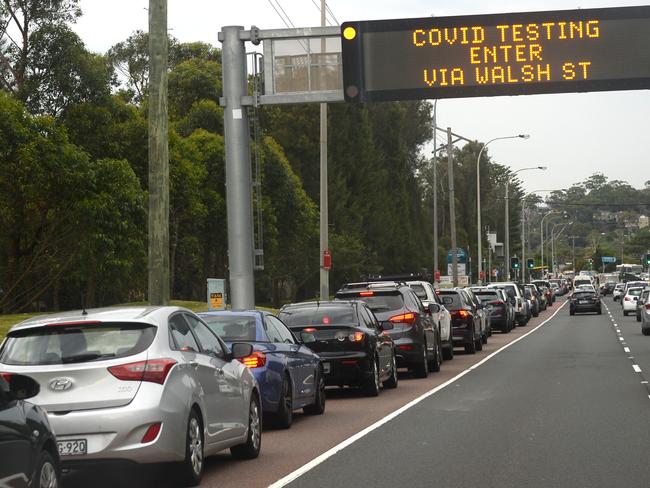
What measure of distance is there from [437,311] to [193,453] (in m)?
18.0

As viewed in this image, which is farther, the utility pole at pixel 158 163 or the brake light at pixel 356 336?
the brake light at pixel 356 336

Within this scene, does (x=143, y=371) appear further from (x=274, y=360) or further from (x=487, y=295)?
(x=487, y=295)

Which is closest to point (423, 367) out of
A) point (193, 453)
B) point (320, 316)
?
point (320, 316)

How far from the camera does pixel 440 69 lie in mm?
23234

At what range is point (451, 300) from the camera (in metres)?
31.9

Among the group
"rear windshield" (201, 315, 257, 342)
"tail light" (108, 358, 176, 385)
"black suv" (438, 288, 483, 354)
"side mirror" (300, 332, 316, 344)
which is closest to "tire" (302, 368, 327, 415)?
"rear windshield" (201, 315, 257, 342)

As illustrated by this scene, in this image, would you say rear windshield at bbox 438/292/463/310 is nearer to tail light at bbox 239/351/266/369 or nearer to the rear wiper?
tail light at bbox 239/351/266/369

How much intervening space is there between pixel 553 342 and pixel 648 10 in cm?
1727

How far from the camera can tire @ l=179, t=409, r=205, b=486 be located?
10.5 m

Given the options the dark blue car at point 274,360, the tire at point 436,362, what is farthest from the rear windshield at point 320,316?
the tire at point 436,362

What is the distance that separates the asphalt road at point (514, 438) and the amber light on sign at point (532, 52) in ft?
17.2

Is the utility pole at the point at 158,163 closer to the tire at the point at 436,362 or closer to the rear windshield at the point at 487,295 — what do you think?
the tire at the point at 436,362

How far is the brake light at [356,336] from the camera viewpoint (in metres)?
19.5

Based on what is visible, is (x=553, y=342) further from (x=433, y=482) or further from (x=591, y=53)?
(x=433, y=482)
